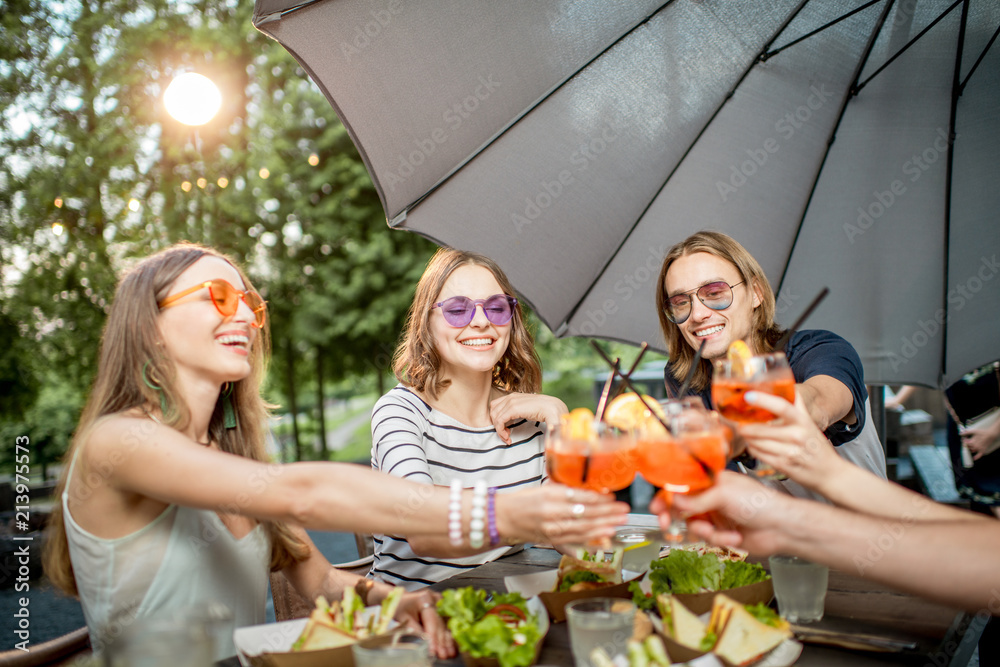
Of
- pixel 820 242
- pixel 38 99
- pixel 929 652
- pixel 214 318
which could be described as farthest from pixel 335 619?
pixel 38 99

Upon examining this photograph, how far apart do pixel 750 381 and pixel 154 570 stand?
1.76 m

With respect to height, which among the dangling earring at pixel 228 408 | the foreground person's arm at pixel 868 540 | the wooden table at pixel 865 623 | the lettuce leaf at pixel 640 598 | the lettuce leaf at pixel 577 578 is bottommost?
the wooden table at pixel 865 623

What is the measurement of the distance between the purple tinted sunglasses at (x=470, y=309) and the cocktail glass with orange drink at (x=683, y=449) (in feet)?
4.51

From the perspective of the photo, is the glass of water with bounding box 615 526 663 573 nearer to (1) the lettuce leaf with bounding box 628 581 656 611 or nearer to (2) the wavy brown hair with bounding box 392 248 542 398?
(1) the lettuce leaf with bounding box 628 581 656 611

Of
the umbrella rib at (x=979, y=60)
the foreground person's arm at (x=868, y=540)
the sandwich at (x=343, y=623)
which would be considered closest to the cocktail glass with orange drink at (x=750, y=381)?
the foreground person's arm at (x=868, y=540)

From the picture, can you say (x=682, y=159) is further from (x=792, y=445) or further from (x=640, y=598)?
(x=640, y=598)

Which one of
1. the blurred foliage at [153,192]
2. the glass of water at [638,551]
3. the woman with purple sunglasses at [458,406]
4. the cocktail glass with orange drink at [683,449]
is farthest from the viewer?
the blurred foliage at [153,192]

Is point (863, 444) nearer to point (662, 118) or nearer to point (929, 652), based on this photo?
point (929, 652)

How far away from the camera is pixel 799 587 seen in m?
1.92

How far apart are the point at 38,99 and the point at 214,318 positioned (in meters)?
7.89

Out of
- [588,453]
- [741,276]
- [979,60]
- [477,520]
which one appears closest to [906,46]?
[979,60]

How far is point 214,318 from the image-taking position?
214cm

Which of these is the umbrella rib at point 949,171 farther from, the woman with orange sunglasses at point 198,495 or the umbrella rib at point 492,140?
the woman with orange sunglasses at point 198,495

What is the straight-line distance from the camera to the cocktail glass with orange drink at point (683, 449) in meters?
1.65
